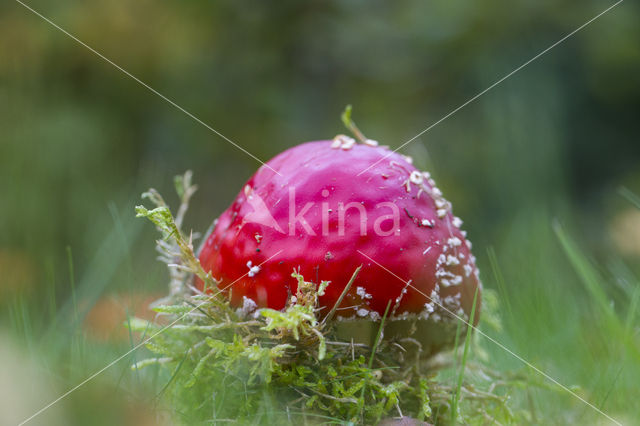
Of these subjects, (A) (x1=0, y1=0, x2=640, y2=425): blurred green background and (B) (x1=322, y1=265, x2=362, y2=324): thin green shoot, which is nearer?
(B) (x1=322, y1=265, x2=362, y2=324): thin green shoot

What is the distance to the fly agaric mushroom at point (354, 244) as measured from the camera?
32.7 inches

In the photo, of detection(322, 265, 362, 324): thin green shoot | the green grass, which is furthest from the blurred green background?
detection(322, 265, 362, 324): thin green shoot

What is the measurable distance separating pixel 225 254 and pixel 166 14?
222 cm

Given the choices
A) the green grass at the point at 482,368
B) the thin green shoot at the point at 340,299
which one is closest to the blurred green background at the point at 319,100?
the green grass at the point at 482,368

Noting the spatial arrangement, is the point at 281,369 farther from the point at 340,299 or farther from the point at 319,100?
the point at 319,100

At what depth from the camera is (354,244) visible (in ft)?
2.75

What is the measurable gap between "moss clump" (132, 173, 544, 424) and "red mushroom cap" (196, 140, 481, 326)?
40 millimetres

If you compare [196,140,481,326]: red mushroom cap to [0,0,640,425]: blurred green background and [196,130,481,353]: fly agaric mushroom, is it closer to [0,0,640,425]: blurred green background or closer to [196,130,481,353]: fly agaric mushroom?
[196,130,481,353]: fly agaric mushroom

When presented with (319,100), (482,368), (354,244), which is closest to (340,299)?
(354,244)

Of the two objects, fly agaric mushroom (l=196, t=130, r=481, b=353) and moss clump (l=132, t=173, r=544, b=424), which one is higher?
fly agaric mushroom (l=196, t=130, r=481, b=353)

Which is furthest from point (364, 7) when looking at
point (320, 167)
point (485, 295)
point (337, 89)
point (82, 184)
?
point (320, 167)

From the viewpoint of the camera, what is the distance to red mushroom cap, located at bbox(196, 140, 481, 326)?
83cm

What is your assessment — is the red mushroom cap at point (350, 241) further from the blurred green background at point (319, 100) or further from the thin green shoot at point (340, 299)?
the blurred green background at point (319, 100)

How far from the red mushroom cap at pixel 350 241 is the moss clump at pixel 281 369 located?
0.13 feet
